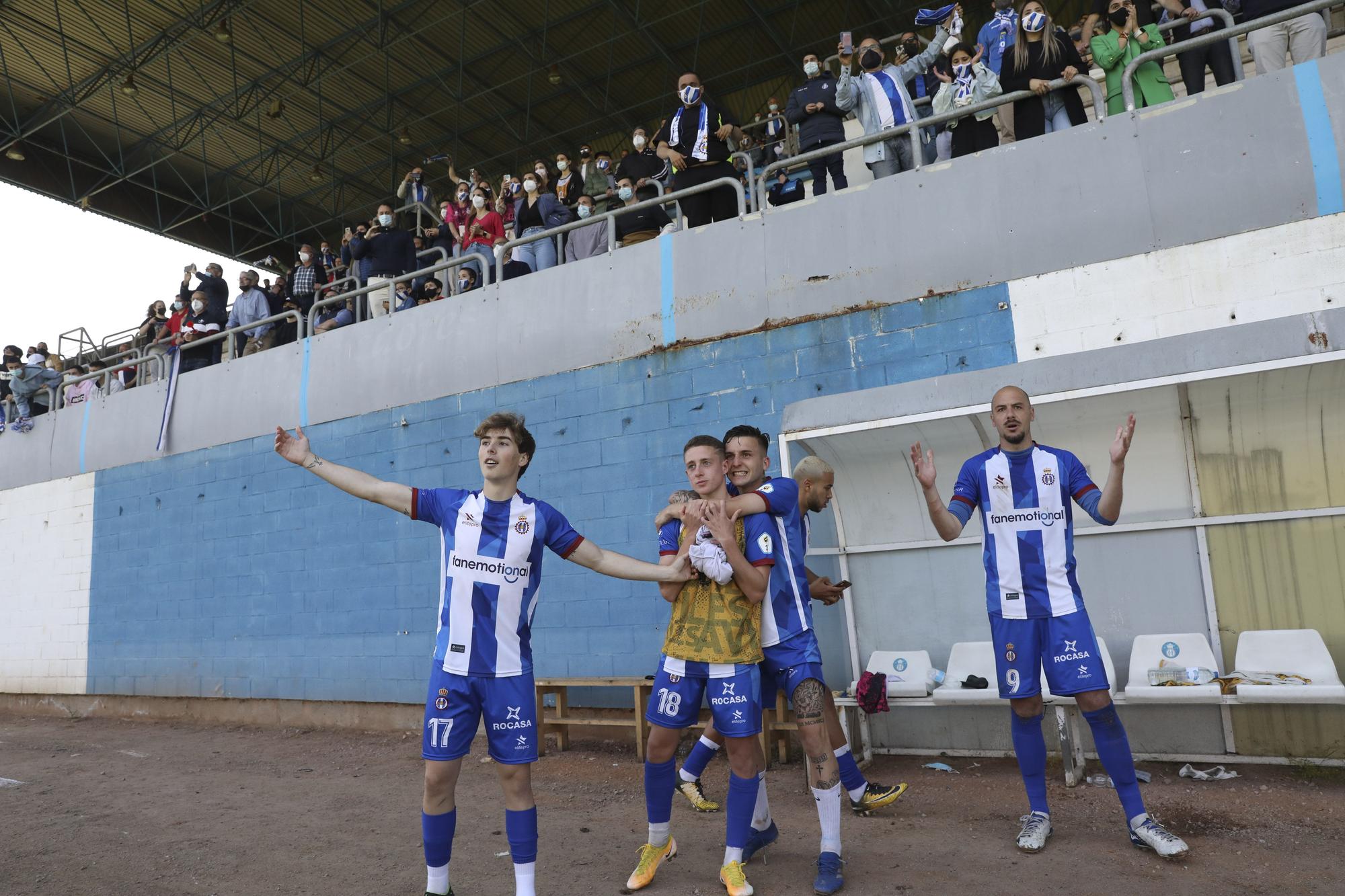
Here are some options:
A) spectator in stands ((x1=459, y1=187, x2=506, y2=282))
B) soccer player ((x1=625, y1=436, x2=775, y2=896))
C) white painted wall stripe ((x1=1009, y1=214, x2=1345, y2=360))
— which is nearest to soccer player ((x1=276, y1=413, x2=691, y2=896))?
soccer player ((x1=625, y1=436, x2=775, y2=896))

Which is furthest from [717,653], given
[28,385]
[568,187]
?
[28,385]

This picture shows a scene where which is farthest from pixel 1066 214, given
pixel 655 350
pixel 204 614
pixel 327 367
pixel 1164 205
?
pixel 204 614

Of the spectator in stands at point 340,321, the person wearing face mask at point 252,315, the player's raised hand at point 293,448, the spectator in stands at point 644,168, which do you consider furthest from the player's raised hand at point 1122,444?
the person wearing face mask at point 252,315

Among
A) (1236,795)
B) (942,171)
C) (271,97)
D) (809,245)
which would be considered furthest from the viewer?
(271,97)

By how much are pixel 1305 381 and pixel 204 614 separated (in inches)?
483

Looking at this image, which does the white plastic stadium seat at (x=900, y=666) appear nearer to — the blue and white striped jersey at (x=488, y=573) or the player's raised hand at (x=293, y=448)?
the blue and white striped jersey at (x=488, y=573)

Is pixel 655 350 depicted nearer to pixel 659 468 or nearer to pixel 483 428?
pixel 659 468

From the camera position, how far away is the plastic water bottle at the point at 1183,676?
17.7 feet

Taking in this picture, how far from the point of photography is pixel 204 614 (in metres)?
11.7

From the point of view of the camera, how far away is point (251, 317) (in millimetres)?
13289

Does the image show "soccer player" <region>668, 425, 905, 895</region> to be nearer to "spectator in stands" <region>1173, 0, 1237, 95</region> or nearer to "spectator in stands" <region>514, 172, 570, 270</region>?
"spectator in stands" <region>1173, 0, 1237, 95</region>

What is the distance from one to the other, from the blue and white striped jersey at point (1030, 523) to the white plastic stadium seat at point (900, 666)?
1.96 meters

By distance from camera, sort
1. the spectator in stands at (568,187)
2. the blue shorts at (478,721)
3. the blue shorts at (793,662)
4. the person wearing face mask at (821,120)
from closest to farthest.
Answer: the blue shorts at (478,721), the blue shorts at (793,662), the person wearing face mask at (821,120), the spectator in stands at (568,187)

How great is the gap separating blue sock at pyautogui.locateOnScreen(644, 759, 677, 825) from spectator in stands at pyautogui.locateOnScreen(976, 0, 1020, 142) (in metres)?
6.10
